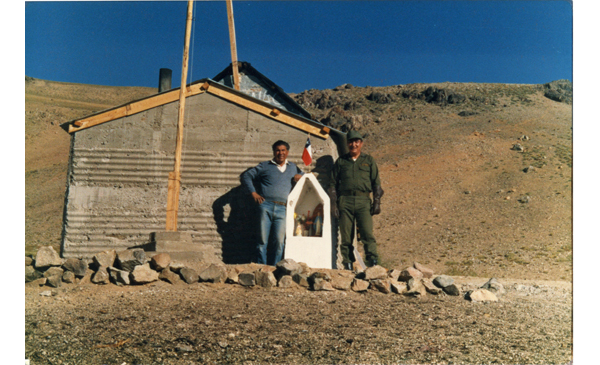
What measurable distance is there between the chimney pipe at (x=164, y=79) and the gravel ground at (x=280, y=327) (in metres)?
5.89

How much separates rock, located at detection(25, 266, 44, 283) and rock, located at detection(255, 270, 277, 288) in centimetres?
281

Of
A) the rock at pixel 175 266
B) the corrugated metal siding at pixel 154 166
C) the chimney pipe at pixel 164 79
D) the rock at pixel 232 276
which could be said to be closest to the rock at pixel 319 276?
the rock at pixel 232 276

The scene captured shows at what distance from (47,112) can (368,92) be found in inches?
1160

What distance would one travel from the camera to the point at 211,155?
8883 mm

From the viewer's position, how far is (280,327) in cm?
492

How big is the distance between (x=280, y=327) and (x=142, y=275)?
7.62ft

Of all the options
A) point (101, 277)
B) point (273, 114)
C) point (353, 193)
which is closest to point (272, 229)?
point (353, 193)

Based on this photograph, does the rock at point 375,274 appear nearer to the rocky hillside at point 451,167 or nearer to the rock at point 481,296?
the rock at point 481,296

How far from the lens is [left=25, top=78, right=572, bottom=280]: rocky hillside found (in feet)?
50.4

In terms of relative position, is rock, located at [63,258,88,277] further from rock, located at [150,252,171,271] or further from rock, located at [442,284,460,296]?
rock, located at [442,284,460,296]

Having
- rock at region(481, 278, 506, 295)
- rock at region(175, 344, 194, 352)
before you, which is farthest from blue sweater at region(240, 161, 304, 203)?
rock at region(175, 344, 194, 352)

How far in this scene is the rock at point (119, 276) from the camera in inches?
251

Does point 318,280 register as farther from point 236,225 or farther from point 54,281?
point 54,281
